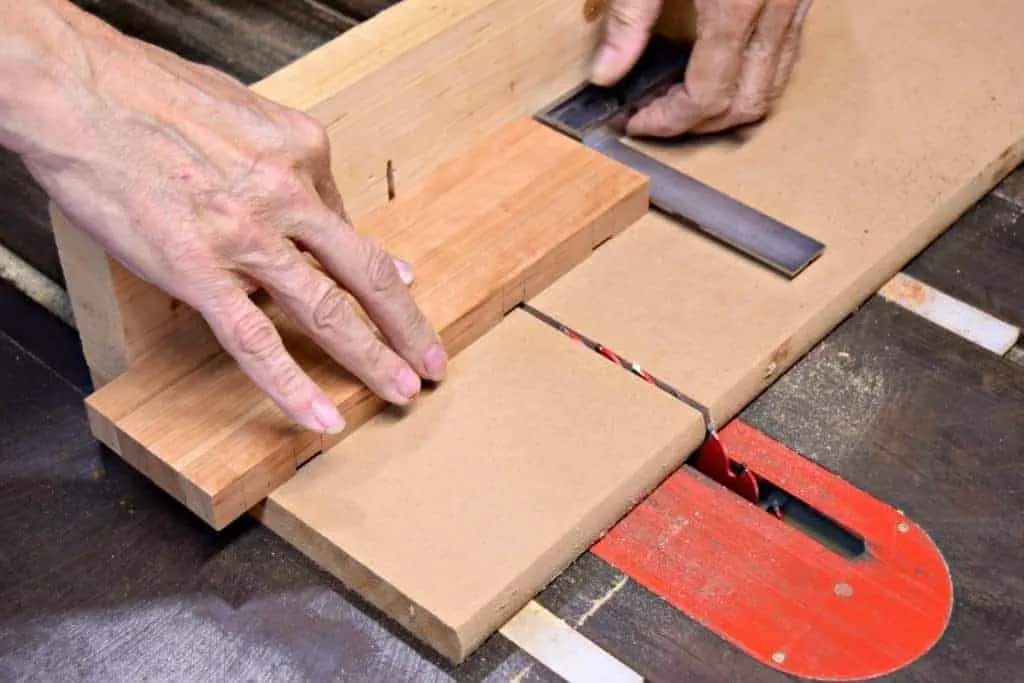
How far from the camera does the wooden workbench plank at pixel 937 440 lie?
1397 mm

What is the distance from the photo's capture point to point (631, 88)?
1979 mm

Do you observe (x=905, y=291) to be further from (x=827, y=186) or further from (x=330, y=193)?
(x=330, y=193)

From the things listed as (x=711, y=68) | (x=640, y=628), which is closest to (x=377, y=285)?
(x=640, y=628)

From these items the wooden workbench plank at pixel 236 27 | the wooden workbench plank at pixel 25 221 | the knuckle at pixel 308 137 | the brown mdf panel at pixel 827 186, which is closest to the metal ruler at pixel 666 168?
the brown mdf panel at pixel 827 186

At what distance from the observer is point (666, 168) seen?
186 centimetres

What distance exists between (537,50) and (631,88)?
19 cm

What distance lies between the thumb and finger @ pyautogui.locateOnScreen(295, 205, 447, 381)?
0.58 metres

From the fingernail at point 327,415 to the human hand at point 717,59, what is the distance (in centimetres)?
70

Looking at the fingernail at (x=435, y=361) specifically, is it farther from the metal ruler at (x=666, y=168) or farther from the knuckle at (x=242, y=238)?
the metal ruler at (x=666, y=168)

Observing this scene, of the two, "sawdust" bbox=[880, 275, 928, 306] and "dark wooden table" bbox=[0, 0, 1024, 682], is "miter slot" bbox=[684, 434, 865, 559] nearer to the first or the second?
"dark wooden table" bbox=[0, 0, 1024, 682]

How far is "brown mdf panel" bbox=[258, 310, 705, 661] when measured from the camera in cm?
137

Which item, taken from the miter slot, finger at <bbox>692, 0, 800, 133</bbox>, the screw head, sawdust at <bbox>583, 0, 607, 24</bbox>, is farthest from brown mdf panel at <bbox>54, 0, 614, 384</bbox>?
the screw head

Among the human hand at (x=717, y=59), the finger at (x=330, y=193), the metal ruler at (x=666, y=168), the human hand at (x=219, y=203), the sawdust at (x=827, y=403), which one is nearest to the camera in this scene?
the human hand at (x=219, y=203)

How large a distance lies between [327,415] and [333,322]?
3.8 inches
